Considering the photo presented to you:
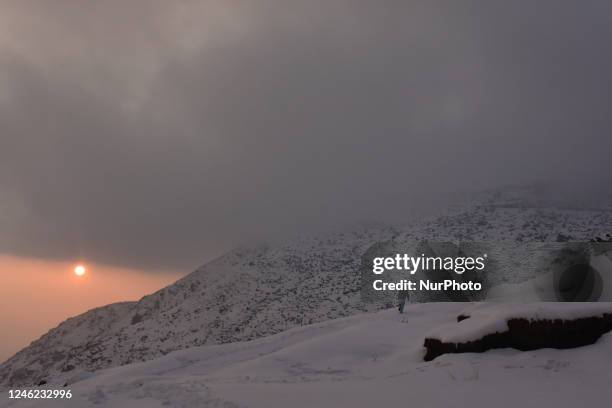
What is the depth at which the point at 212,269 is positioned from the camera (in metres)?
70.8

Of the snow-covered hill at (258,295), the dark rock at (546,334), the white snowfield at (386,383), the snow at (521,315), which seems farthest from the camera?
the snow-covered hill at (258,295)

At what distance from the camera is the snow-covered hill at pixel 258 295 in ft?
159

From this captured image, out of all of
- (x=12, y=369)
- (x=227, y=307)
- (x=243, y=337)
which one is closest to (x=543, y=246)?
(x=243, y=337)

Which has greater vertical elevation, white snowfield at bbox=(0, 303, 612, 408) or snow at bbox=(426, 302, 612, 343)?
snow at bbox=(426, 302, 612, 343)

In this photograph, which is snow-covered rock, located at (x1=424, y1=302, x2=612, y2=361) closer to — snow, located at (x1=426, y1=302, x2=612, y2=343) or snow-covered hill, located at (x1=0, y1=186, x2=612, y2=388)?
snow, located at (x1=426, y1=302, x2=612, y2=343)

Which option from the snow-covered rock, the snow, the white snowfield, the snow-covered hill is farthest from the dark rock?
the snow-covered hill

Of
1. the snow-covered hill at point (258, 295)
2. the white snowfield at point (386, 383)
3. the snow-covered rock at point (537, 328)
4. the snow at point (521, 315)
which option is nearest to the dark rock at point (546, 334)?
the snow-covered rock at point (537, 328)

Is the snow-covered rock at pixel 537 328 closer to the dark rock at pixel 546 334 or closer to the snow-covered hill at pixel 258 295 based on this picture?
the dark rock at pixel 546 334

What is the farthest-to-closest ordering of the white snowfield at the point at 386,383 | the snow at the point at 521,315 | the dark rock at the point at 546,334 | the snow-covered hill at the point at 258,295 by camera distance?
the snow-covered hill at the point at 258,295 → the snow at the point at 521,315 → the dark rock at the point at 546,334 → the white snowfield at the point at 386,383

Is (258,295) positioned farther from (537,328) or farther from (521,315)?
(537,328)

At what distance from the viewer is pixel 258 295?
56.1m

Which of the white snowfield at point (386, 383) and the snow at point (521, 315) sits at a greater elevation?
the snow at point (521, 315)

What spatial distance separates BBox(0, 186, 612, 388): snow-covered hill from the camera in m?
48.5

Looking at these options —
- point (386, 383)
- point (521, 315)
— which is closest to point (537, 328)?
point (521, 315)
